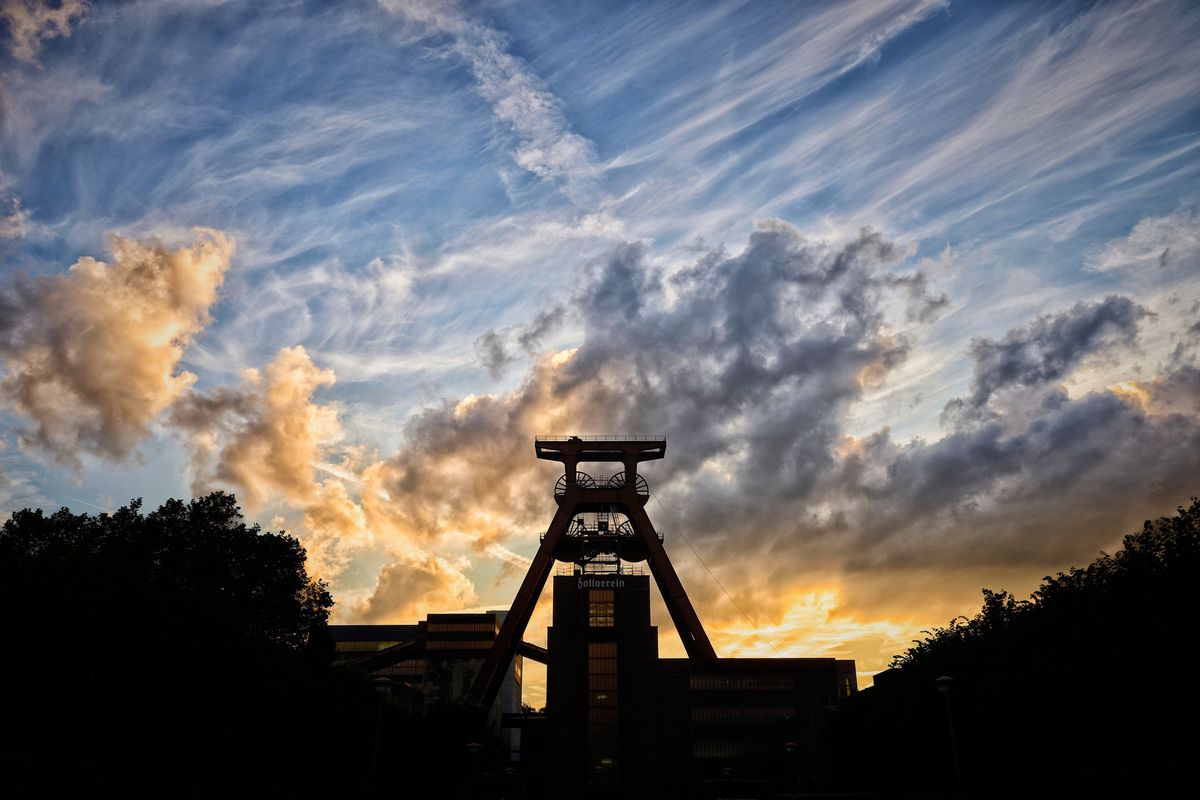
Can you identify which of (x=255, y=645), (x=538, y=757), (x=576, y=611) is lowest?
(x=538, y=757)

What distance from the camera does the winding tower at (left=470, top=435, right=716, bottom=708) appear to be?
9075 centimetres

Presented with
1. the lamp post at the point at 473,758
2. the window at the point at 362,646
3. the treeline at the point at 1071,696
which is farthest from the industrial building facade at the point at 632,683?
the window at the point at 362,646

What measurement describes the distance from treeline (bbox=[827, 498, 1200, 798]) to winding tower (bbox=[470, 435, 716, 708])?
3163cm

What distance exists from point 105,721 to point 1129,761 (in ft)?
150

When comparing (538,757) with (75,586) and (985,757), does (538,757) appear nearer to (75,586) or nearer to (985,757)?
(985,757)

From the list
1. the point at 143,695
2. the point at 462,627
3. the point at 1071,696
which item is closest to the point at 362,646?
the point at 462,627

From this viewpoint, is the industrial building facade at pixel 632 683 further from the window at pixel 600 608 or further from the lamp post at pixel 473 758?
the lamp post at pixel 473 758

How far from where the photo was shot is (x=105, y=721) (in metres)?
36.3

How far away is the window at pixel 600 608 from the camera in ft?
293

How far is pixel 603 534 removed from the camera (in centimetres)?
9438

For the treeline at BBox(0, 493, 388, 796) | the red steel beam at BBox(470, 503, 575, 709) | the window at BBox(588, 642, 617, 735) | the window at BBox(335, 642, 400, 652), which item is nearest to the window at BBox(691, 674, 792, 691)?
the window at BBox(588, 642, 617, 735)

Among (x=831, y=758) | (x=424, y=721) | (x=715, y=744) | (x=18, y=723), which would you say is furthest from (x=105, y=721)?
(x=715, y=744)

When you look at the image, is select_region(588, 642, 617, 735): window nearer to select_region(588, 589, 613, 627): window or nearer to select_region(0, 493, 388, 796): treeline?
select_region(588, 589, 613, 627): window

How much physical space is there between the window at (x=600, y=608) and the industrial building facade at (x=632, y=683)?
0.49 feet
